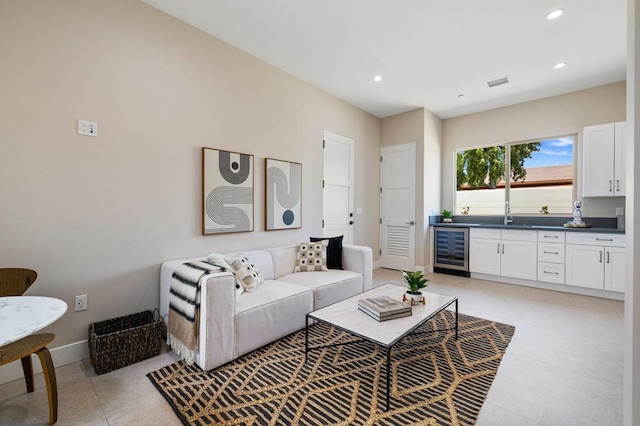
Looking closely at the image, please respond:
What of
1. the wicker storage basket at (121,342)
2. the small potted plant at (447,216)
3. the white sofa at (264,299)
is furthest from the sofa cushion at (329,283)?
the small potted plant at (447,216)

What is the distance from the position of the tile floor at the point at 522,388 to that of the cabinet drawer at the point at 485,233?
174 cm

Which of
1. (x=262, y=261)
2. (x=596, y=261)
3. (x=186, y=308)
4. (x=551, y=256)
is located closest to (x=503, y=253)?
(x=551, y=256)

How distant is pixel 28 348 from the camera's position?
4.73 feet

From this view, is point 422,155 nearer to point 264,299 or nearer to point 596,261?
point 596,261

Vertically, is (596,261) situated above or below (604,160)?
below

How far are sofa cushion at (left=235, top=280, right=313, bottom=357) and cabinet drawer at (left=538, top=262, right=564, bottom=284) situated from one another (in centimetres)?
354

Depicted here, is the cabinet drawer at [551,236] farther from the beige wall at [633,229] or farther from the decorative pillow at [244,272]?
the decorative pillow at [244,272]

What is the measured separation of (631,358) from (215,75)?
346cm

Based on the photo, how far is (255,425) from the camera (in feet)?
4.90

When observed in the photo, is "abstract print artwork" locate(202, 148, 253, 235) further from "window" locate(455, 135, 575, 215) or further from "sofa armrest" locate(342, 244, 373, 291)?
"window" locate(455, 135, 575, 215)

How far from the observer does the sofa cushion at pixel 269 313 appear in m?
2.16

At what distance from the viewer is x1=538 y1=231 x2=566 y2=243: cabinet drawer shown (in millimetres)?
3906

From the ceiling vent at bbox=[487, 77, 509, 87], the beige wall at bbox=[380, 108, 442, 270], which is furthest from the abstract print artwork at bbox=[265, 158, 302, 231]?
the ceiling vent at bbox=[487, 77, 509, 87]

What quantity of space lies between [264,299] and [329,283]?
0.78 m
